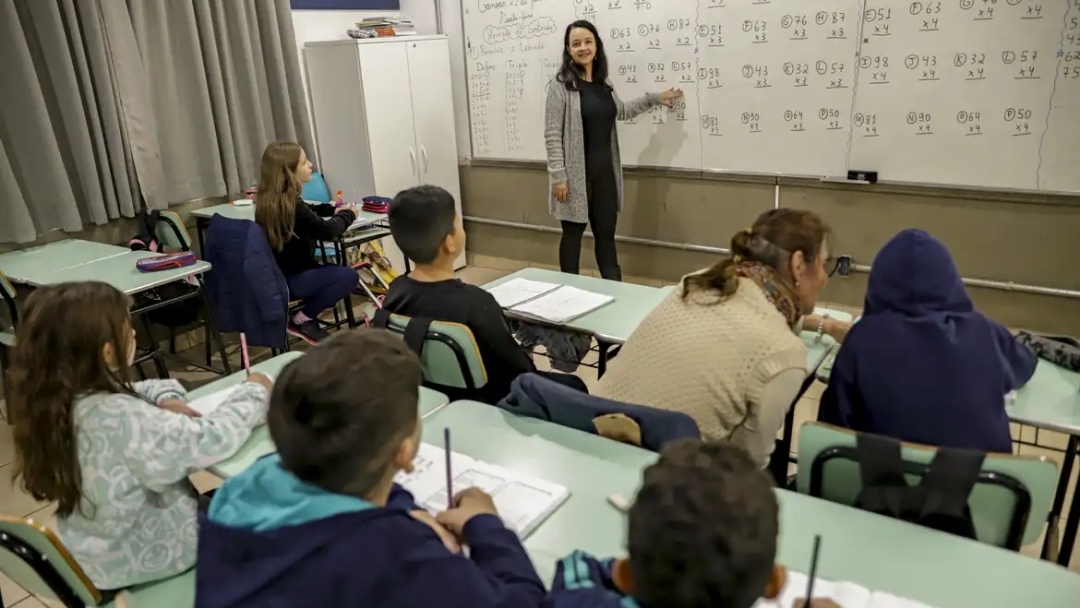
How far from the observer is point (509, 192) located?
17.4 ft

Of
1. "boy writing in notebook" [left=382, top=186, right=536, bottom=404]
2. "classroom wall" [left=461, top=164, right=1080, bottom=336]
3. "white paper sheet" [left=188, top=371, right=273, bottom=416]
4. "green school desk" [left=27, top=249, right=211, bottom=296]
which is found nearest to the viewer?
"white paper sheet" [left=188, top=371, right=273, bottom=416]

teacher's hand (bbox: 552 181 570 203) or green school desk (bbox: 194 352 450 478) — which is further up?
teacher's hand (bbox: 552 181 570 203)

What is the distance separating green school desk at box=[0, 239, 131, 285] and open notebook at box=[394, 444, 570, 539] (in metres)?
2.44

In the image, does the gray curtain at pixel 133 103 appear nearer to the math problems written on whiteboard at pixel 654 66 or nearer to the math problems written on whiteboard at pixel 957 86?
the math problems written on whiteboard at pixel 654 66

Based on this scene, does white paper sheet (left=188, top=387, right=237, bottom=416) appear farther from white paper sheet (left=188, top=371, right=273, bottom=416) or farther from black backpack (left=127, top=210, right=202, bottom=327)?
black backpack (left=127, top=210, right=202, bottom=327)

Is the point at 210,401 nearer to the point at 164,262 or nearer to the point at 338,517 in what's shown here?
the point at 338,517

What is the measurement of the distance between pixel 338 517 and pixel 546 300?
5.51 feet

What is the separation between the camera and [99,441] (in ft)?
4.49

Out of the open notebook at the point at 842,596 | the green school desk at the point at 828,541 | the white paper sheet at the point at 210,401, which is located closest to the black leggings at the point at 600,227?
the white paper sheet at the point at 210,401

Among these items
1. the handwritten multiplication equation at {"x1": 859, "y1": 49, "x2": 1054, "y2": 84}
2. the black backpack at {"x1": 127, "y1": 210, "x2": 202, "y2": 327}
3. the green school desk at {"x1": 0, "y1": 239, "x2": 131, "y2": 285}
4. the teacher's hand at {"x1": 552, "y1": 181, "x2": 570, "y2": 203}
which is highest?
the handwritten multiplication equation at {"x1": 859, "y1": 49, "x2": 1054, "y2": 84}

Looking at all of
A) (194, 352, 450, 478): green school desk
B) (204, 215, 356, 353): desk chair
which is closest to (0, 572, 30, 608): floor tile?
(194, 352, 450, 478): green school desk

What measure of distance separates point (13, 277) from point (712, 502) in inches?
131

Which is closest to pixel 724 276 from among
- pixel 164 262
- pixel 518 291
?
pixel 518 291

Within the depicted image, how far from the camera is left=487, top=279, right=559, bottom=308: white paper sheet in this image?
2586 mm
